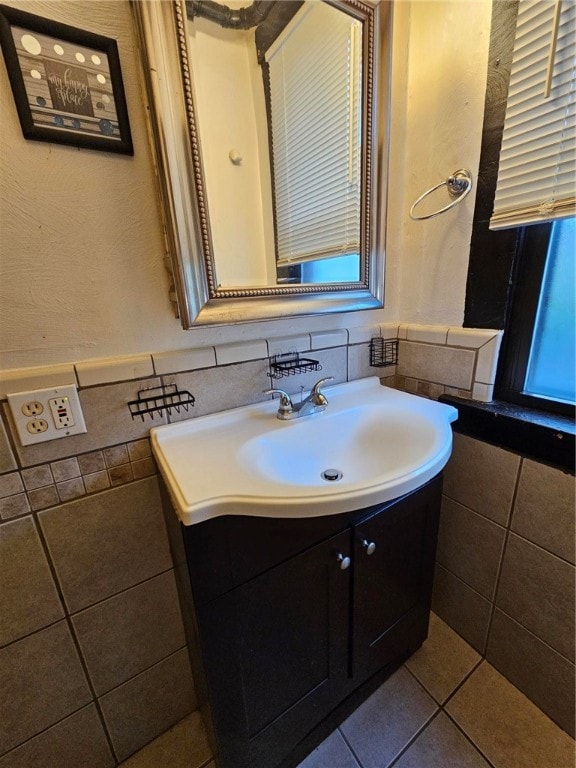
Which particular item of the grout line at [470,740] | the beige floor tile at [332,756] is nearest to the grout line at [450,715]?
the grout line at [470,740]

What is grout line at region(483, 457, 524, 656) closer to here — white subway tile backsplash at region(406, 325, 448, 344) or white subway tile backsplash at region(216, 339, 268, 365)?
white subway tile backsplash at region(406, 325, 448, 344)

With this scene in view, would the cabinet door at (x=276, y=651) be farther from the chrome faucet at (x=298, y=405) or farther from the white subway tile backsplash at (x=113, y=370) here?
the white subway tile backsplash at (x=113, y=370)

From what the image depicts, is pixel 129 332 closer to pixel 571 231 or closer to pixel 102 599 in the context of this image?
pixel 102 599

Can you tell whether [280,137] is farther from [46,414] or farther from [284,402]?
[46,414]

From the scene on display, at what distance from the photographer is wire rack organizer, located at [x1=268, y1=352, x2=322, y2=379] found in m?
0.95

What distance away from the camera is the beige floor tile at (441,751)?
867 millimetres

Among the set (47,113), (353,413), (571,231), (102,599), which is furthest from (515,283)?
(102,599)

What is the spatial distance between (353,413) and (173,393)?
1.71 feet

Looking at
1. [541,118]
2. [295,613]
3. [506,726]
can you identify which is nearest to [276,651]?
[295,613]

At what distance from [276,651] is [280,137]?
49.1 inches

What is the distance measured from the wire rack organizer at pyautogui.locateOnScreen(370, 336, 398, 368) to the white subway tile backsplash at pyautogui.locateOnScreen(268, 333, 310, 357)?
0.29 meters

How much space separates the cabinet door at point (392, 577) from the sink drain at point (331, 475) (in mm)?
132

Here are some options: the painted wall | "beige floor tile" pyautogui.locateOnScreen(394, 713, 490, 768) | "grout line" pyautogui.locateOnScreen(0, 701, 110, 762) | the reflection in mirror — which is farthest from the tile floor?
the reflection in mirror

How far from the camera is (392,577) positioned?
2.92ft
